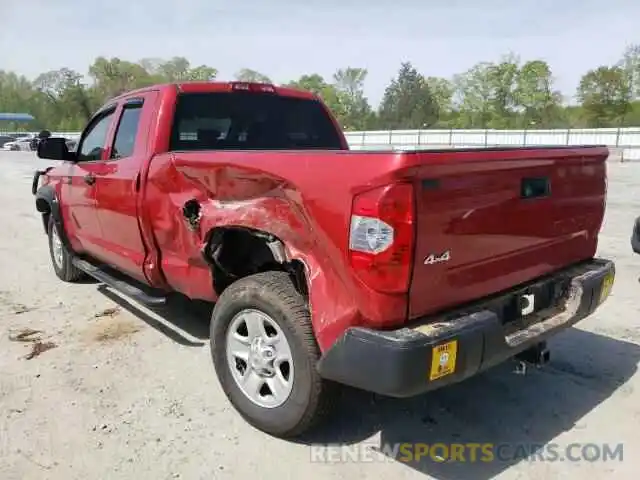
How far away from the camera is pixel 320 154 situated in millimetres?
2910

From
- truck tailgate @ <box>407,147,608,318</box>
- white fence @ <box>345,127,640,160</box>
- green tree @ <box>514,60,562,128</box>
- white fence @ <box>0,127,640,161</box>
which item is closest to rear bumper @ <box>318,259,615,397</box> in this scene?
truck tailgate @ <box>407,147,608,318</box>

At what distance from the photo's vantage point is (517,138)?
125ft

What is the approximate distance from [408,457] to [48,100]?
96.6 metres

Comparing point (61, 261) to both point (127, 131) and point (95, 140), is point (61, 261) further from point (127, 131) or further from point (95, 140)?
point (127, 131)

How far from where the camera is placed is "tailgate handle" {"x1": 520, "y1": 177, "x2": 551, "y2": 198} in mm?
3182

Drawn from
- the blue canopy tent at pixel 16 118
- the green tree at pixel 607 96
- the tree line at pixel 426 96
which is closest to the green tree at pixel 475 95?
the tree line at pixel 426 96

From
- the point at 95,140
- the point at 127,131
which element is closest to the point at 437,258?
the point at 127,131

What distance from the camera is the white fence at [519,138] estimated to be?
32094mm

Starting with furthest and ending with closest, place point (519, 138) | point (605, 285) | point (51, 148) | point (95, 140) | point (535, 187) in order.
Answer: point (519, 138)
point (51, 148)
point (95, 140)
point (605, 285)
point (535, 187)

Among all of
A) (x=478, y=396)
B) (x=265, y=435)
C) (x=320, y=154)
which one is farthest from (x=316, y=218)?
(x=478, y=396)

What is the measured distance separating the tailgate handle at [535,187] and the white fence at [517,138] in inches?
1036

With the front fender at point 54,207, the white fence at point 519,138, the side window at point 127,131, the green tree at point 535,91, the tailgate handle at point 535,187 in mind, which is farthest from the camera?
the green tree at point 535,91

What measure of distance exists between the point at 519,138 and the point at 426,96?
3637cm

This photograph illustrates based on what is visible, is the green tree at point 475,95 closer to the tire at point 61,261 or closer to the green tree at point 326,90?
the green tree at point 326,90
